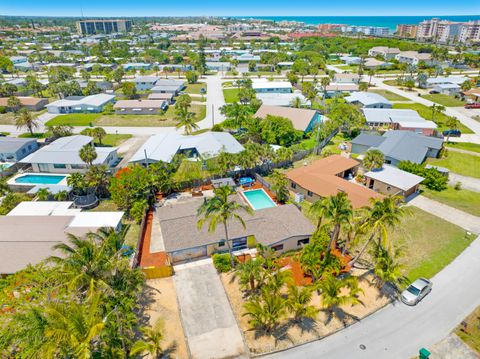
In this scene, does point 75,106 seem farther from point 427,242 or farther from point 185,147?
point 427,242

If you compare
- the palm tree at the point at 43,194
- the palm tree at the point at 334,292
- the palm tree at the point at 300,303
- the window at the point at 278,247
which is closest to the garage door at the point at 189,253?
the window at the point at 278,247

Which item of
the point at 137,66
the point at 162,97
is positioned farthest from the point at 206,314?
the point at 137,66

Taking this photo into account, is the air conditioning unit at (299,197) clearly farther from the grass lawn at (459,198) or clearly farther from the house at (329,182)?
the grass lawn at (459,198)

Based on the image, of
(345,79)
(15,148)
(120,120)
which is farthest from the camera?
(345,79)

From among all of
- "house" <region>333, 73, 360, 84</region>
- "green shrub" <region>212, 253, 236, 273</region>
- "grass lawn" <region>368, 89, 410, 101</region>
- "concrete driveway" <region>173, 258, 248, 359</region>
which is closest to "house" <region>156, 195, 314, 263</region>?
"green shrub" <region>212, 253, 236, 273</region>

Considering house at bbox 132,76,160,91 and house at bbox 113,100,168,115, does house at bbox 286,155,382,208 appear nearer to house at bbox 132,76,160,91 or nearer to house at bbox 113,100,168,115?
house at bbox 113,100,168,115
